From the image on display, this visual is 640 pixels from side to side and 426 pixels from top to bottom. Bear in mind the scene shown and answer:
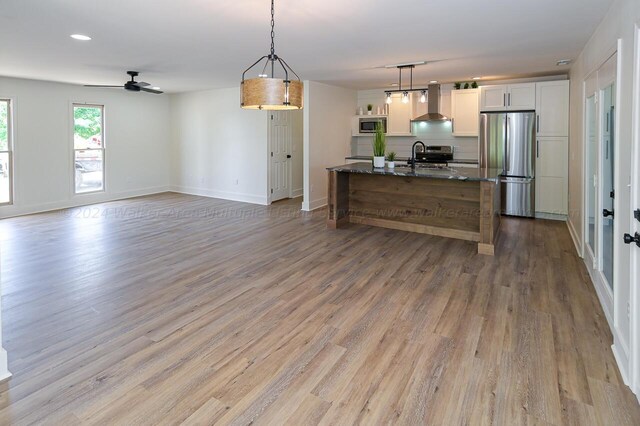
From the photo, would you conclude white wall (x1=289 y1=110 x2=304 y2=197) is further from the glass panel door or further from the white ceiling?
the glass panel door

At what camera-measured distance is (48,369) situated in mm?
2439

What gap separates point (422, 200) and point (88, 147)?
676 centimetres

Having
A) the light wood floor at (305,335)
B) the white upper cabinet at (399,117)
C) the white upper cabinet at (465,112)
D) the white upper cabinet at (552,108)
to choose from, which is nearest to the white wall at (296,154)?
the white upper cabinet at (399,117)

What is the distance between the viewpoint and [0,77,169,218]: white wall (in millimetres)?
7219

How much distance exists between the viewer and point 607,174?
3.42 meters

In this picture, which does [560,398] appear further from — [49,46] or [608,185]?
[49,46]

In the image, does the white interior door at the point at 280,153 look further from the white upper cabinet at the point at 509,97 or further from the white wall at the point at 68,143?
the white upper cabinet at the point at 509,97

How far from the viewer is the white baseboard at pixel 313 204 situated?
7.70m

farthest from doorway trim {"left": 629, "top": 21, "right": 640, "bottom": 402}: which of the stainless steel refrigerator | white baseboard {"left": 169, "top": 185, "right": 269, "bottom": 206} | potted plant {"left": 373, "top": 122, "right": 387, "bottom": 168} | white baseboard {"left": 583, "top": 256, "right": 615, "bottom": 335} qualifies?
white baseboard {"left": 169, "top": 185, "right": 269, "bottom": 206}

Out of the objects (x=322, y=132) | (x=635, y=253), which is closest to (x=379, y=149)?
(x=322, y=132)

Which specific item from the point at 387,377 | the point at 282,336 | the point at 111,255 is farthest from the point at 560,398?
the point at 111,255

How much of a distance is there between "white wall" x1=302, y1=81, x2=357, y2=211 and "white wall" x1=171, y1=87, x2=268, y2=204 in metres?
1.19

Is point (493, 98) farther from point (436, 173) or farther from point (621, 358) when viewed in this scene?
point (621, 358)

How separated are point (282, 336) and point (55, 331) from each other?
1.63m
